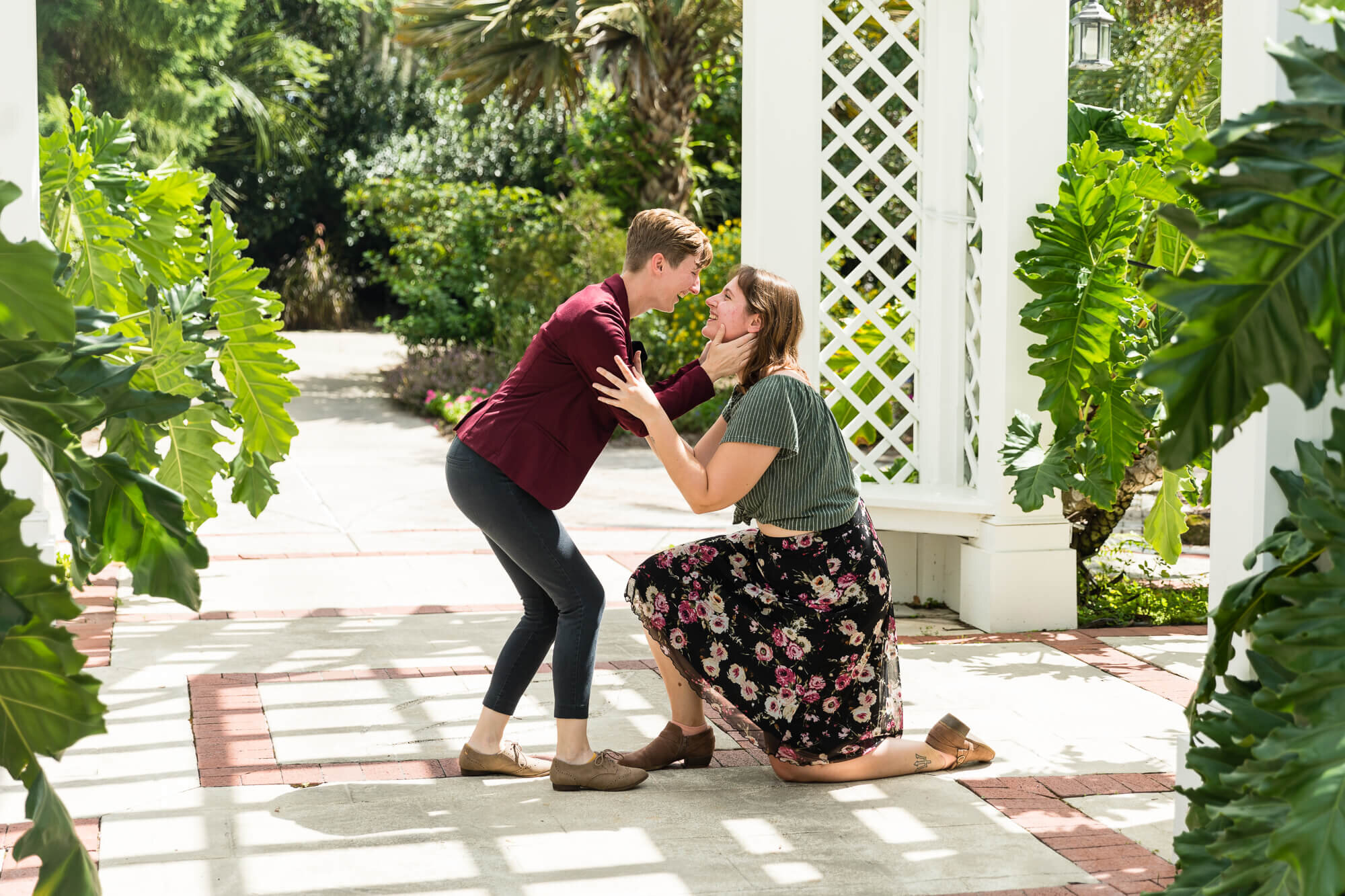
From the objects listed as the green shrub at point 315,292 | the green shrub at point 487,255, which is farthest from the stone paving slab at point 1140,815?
the green shrub at point 315,292

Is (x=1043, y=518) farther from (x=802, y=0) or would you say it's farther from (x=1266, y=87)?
(x=1266, y=87)

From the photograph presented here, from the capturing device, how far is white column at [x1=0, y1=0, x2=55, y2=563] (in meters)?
5.14

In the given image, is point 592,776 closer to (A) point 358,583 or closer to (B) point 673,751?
(B) point 673,751

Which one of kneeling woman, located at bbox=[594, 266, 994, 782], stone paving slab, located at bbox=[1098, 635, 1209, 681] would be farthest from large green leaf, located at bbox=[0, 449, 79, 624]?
stone paving slab, located at bbox=[1098, 635, 1209, 681]

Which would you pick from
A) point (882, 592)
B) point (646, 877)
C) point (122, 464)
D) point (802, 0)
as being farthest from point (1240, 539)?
point (802, 0)

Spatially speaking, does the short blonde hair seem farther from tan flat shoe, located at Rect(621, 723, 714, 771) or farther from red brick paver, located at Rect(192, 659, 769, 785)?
red brick paver, located at Rect(192, 659, 769, 785)

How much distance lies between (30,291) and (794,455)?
2.29m

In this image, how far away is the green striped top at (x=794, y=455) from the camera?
12.8 feet

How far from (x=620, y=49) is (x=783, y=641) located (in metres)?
11.7

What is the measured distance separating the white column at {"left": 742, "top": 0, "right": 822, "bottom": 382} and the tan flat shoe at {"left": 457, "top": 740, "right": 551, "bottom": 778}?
267cm

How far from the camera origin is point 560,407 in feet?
12.7

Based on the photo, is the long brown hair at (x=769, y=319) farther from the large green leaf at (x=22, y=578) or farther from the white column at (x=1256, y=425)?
the large green leaf at (x=22, y=578)

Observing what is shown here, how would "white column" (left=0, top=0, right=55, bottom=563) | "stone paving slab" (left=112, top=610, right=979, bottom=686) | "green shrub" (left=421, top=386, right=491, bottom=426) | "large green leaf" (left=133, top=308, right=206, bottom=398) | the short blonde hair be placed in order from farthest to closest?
"green shrub" (left=421, top=386, right=491, bottom=426)
"stone paving slab" (left=112, top=610, right=979, bottom=686)
"white column" (left=0, top=0, right=55, bottom=563)
"large green leaf" (left=133, top=308, right=206, bottom=398)
the short blonde hair

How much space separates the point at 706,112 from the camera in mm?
17531
